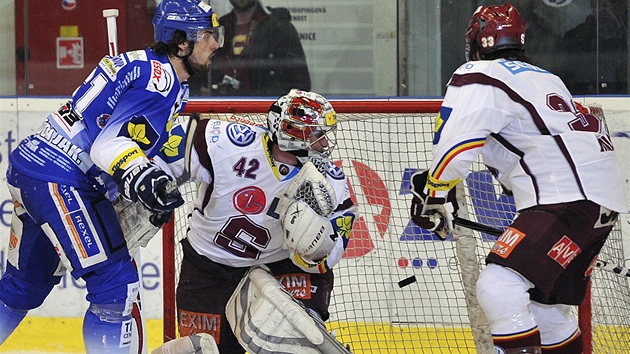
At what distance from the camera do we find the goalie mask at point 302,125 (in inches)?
125

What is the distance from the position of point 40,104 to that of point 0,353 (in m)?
1.09

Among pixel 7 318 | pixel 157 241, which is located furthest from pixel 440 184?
pixel 157 241

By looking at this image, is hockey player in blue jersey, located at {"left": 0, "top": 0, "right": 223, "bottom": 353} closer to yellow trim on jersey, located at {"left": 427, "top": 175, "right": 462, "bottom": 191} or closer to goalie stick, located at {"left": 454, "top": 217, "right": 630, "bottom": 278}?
yellow trim on jersey, located at {"left": 427, "top": 175, "right": 462, "bottom": 191}

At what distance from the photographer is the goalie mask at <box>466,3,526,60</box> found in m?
2.96

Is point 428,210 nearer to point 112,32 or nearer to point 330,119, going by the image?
point 330,119

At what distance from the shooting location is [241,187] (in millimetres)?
3254

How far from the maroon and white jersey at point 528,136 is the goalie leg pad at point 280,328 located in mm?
571

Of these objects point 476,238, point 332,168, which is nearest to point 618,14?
point 476,238

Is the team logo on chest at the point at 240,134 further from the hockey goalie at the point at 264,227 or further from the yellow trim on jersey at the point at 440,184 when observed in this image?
the yellow trim on jersey at the point at 440,184

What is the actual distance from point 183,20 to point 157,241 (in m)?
1.56

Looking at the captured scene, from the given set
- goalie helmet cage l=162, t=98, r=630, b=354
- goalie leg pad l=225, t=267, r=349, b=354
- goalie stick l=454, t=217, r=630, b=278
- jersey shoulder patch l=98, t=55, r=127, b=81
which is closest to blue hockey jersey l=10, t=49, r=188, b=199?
jersey shoulder patch l=98, t=55, r=127, b=81

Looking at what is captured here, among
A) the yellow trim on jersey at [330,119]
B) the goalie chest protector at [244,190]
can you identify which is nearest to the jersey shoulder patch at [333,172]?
the goalie chest protector at [244,190]

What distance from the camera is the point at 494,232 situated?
11.0ft

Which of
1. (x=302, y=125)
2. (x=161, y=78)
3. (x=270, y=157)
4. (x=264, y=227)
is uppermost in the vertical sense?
(x=161, y=78)
